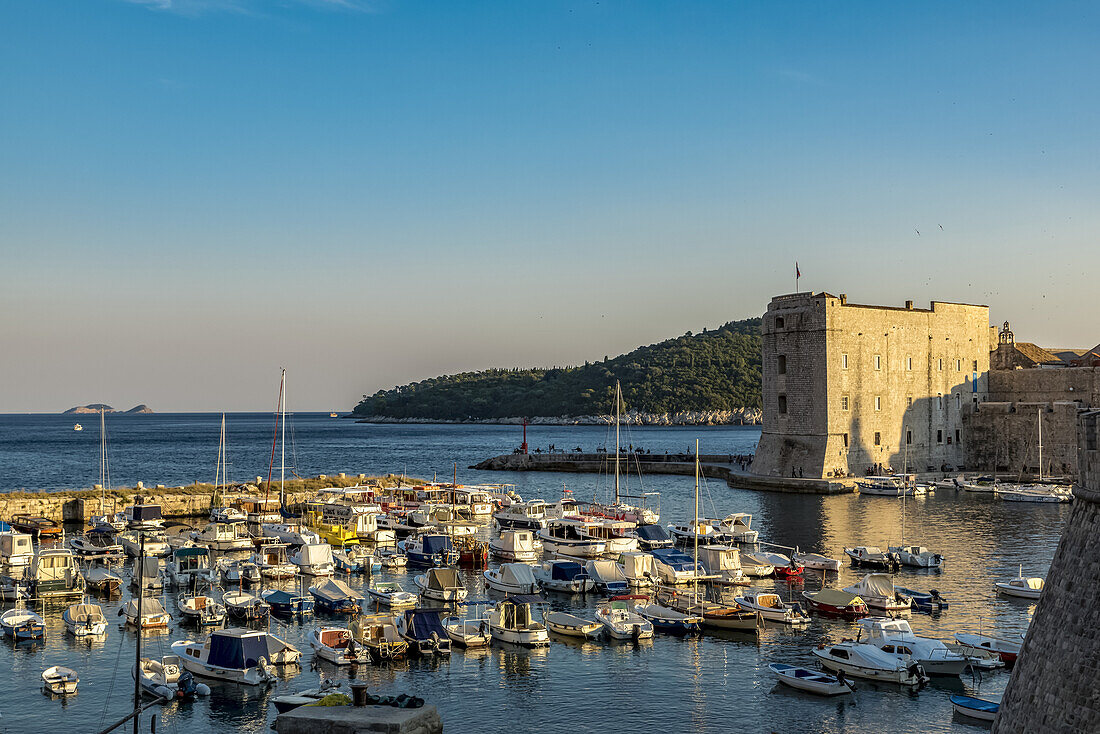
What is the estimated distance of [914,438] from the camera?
75188 mm

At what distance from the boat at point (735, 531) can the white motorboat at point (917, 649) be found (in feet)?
59.8

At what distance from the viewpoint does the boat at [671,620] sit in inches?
1203

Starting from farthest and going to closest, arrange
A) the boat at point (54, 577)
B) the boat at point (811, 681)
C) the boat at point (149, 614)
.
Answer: the boat at point (54, 577) → the boat at point (149, 614) → the boat at point (811, 681)

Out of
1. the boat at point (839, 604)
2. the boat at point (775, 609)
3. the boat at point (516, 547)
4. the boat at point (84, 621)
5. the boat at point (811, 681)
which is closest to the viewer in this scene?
the boat at point (811, 681)

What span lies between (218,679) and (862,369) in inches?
2218

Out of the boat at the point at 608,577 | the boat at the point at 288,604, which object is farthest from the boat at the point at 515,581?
A: the boat at the point at 288,604

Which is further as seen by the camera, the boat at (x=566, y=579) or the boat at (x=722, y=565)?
the boat at (x=722, y=565)

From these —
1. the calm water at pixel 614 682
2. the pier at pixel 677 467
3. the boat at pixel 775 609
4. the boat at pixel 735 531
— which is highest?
the pier at pixel 677 467

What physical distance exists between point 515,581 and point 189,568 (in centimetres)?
1399

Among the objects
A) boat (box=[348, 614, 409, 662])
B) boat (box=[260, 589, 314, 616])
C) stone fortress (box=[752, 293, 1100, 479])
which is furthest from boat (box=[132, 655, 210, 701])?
stone fortress (box=[752, 293, 1100, 479])

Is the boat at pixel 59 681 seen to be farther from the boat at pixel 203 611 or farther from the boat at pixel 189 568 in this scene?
the boat at pixel 189 568


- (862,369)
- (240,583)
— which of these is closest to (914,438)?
(862,369)

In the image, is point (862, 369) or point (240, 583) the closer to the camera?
point (240, 583)

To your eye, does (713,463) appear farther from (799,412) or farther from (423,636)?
(423,636)
